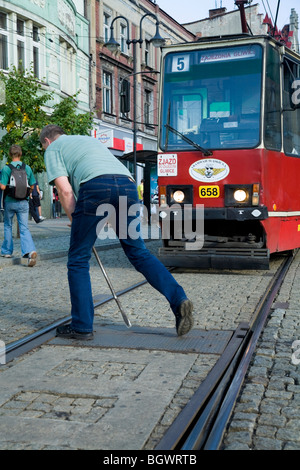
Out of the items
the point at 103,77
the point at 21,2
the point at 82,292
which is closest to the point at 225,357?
the point at 82,292

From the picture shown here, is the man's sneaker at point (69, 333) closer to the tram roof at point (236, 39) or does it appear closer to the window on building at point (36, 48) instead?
the tram roof at point (236, 39)

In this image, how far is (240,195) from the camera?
27.6 feet

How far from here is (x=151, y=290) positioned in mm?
7254

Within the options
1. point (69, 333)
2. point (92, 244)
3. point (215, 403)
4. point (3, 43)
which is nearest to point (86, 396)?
point (215, 403)

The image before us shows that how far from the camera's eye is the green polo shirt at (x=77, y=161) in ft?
14.9

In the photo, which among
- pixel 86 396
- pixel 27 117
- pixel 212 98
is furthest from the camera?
pixel 27 117

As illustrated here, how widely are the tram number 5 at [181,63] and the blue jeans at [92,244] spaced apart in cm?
475

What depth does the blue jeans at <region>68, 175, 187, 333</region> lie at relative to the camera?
4.50m

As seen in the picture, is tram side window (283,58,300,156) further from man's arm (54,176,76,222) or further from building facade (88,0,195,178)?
building facade (88,0,195,178)

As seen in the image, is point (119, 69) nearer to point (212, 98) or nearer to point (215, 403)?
point (212, 98)

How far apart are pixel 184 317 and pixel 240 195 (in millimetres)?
4070

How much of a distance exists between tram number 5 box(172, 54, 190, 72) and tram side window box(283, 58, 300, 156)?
140cm

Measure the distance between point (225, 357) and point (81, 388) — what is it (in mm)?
1109
